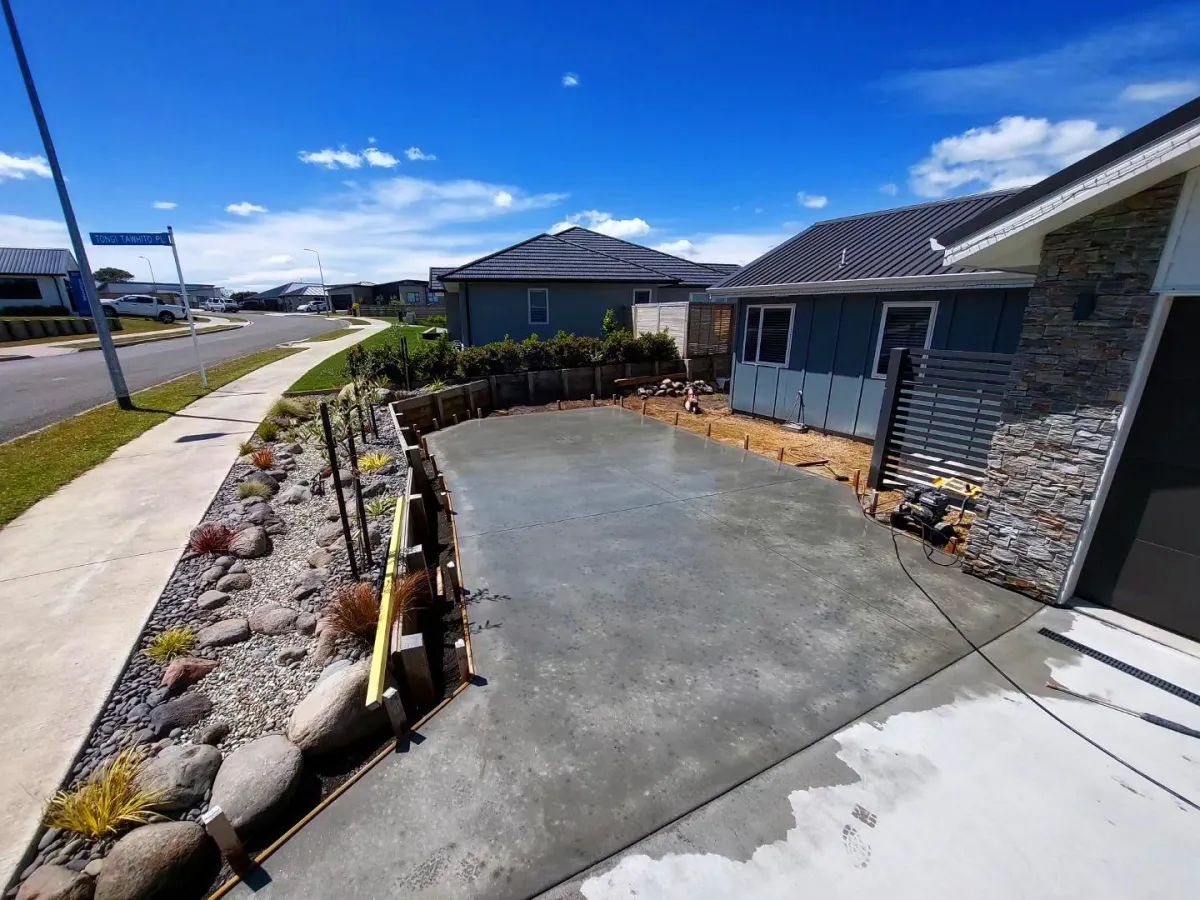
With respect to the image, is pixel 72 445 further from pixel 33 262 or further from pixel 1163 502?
pixel 33 262

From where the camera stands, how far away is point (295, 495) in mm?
6926

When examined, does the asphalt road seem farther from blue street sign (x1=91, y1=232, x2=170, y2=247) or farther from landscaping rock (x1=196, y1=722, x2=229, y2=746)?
landscaping rock (x1=196, y1=722, x2=229, y2=746)

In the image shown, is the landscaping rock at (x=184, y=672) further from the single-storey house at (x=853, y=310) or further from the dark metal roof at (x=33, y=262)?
the dark metal roof at (x=33, y=262)

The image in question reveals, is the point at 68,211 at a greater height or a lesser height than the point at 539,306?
greater

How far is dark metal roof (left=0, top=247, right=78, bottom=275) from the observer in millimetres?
33688

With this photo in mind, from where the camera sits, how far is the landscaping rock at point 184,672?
3596mm

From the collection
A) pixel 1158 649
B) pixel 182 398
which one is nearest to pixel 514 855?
pixel 1158 649

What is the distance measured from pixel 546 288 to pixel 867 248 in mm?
11095

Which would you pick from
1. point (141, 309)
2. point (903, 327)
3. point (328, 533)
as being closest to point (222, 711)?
point (328, 533)

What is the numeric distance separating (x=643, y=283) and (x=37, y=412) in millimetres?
17593

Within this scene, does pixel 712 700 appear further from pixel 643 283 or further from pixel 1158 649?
pixel 643 283

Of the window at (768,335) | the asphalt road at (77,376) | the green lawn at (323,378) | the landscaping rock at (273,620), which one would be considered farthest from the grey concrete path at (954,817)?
the green lawn at (323,378)

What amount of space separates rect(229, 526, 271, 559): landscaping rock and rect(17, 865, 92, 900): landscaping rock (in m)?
3.27

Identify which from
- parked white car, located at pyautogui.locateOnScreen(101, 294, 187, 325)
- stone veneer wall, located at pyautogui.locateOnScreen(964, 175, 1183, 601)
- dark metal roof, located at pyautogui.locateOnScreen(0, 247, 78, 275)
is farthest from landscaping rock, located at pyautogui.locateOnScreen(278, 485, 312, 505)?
parked white car, located at pyautogui.locateOnScreen(101, 294, 187, 325)
